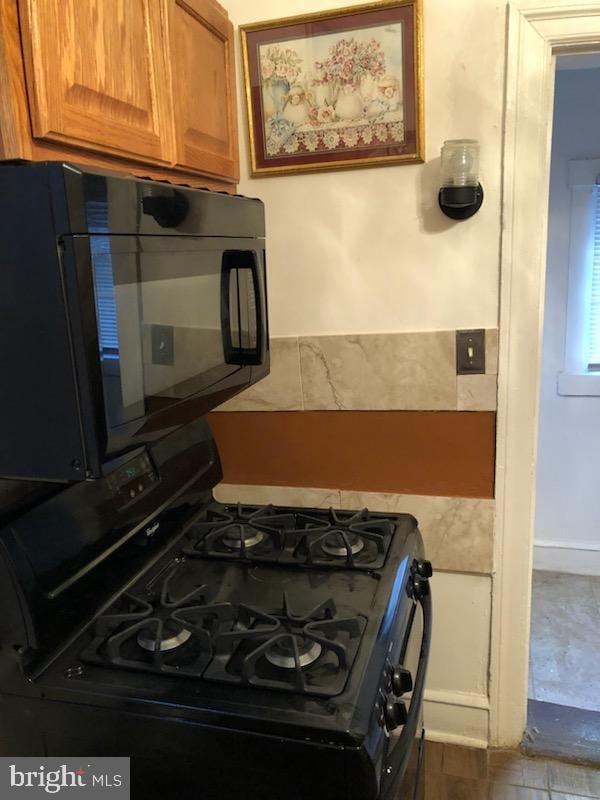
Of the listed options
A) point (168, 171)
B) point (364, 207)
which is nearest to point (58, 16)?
point (168, 171)

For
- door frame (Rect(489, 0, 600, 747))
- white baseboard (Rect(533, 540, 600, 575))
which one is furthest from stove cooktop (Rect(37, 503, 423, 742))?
white baseboard (Rect(533, 540, 600, 575))

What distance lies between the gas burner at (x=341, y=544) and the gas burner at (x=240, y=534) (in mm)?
97

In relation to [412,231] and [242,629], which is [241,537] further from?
[412,231]

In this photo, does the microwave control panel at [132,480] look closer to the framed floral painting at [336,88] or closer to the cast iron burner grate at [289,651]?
the cast iron burner grate at [289,651]

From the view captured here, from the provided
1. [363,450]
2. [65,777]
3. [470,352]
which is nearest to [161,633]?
[65,777]

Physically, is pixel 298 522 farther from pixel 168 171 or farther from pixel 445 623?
pixel 168 171

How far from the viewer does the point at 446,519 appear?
170 cm

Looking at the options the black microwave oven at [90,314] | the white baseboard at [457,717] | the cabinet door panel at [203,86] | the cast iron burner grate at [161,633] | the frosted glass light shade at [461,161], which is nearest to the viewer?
the black microwave oven at [90,314]

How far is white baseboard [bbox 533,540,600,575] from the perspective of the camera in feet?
9.19

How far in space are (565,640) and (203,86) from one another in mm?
2138

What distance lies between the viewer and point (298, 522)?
4.91 ft

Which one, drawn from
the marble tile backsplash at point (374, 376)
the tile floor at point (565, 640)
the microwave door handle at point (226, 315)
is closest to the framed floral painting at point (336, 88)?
the marble tile backsplash at point (374, 376)

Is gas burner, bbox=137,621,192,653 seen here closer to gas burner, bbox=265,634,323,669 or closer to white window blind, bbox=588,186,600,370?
gas burner, bbox=265,634,323,669

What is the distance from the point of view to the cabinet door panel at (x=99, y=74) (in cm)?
85
